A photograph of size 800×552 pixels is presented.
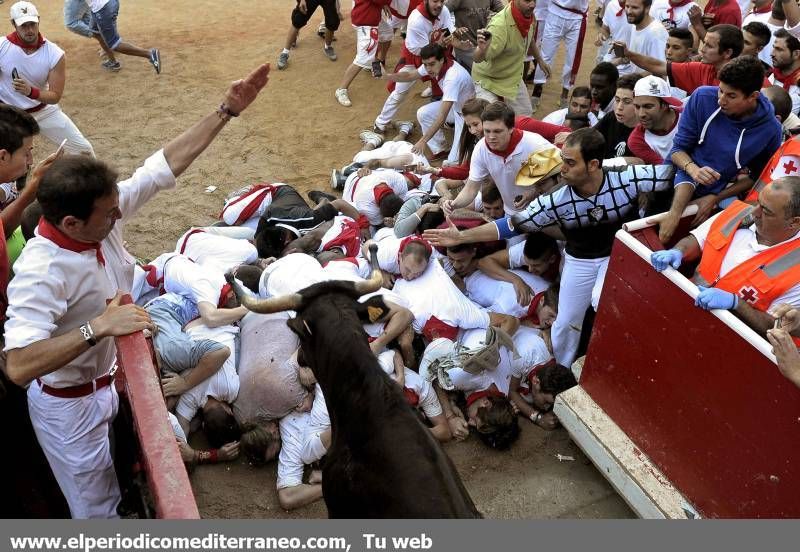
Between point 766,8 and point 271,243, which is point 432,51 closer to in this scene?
point 271,243

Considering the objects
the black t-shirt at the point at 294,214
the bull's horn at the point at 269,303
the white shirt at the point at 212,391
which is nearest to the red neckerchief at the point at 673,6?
the black t-shirt at the point at 294,214

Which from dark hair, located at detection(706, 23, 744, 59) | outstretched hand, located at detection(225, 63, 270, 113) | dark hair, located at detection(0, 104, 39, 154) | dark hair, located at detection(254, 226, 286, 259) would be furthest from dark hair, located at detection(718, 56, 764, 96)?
dark hair, located at detection(0, 104, 39, 154)

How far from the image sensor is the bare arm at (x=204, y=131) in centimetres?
Result: 423

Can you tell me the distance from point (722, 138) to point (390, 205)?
10.1ft

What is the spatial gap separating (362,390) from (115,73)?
9.28 m

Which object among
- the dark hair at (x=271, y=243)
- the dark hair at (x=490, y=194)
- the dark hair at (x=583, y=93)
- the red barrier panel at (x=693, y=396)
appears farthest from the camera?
the dark hair at (x=583, y=93)

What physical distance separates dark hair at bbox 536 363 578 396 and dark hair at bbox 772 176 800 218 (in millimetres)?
2125

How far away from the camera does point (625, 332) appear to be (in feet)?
16.6

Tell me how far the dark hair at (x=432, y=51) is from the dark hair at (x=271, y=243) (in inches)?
124

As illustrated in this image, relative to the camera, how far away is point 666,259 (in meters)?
4.54

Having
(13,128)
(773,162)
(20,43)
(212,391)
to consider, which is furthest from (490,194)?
(20,43)

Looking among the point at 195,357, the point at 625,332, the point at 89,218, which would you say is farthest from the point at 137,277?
the point at 625,332

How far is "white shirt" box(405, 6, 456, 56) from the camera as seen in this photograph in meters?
9.03

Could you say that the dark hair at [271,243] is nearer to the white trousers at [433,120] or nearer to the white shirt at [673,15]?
the white trousers at [433,120]
